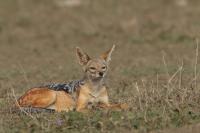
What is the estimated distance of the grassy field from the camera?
9.23 metres

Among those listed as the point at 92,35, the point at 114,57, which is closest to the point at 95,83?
the point at 114,57

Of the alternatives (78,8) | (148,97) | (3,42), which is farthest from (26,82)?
(78,8)

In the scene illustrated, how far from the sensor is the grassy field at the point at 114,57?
9.23m

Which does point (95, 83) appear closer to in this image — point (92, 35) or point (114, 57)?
point (114, 57)

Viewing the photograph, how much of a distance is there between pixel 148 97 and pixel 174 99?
1.38 feet

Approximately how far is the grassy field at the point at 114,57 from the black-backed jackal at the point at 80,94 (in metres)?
0.31

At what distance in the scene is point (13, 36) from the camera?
20.6 meters

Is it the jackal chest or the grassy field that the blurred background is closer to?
the grassy field

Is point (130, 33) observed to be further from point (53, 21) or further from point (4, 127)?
point (4, 127)

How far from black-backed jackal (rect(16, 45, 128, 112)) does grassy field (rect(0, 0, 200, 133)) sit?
1.02 feet

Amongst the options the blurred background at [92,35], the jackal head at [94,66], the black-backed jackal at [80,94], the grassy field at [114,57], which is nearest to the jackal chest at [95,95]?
the black-backed jackal at [80,94]

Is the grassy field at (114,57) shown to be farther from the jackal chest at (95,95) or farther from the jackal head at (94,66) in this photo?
the jackal head at (94,66)

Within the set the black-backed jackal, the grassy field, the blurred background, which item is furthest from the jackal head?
the blurred background

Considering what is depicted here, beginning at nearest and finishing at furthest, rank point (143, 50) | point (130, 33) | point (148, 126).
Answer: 1. point (148, 126)
2. point (143, 50)
3. point (130, 33)
